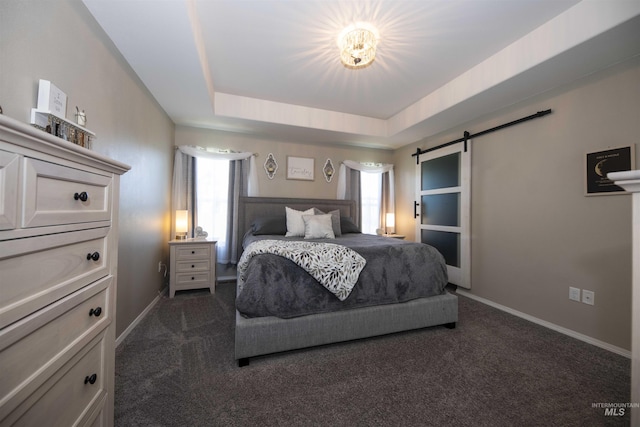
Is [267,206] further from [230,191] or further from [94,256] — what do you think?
[94,256]

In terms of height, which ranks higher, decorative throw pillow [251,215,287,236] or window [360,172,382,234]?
window [360,172,382,234]

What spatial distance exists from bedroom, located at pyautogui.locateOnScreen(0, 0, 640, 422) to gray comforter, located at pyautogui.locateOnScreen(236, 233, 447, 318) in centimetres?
110

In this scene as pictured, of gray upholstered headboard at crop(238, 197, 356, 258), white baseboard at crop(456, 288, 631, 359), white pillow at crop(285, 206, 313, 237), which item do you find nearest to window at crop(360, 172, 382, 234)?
gray upholstered headboard at crop(238, 197, 356, 258)

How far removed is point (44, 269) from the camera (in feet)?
2.32

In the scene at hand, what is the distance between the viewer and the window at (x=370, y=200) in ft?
14.8

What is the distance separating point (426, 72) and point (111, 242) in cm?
301

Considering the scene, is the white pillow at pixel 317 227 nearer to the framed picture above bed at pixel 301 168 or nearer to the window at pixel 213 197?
the framed picture above bed at pixel 301 168

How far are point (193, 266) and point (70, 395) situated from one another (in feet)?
7.90

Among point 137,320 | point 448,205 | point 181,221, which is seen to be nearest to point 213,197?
point 181,221

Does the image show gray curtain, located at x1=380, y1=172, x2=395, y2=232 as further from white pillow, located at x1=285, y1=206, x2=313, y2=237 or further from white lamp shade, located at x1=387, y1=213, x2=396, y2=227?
white pillow, located at x1=285, y1=206, x2=313, y2=237

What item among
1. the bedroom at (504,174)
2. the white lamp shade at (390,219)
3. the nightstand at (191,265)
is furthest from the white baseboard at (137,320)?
the white lamp shade at (390,219)

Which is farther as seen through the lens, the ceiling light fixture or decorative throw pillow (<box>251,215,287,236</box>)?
decorative throw pillow (<box>251,215,287,236</box>)

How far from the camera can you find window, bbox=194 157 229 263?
144 inches

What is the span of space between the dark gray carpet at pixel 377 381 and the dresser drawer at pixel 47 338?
2.42ft
